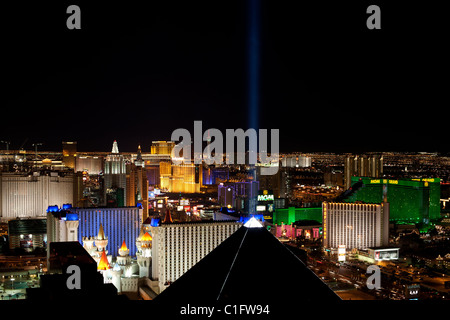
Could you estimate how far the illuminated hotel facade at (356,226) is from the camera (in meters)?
15.0

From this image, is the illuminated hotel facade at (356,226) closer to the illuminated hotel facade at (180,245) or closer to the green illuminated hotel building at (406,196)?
the green illuminated hotel building at (406,196)

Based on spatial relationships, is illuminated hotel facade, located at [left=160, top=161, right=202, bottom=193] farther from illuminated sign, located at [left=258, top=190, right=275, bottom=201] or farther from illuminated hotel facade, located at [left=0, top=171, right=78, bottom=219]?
illuminated sign, located at [left=258, top=190, right=275, bottom=201]

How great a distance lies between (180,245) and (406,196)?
1206 centimetres

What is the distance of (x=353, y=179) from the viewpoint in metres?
20.7

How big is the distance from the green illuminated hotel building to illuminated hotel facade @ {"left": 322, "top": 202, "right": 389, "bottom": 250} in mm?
3181

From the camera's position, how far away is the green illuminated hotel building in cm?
1906

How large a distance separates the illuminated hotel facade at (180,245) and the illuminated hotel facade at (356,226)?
18.1 feet

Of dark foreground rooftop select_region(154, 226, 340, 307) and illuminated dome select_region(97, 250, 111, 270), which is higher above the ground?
dark foreground rooftop select_region(154, 226, 340, 307)

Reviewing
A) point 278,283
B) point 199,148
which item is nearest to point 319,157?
point 199,148

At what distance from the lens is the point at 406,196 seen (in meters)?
19.5

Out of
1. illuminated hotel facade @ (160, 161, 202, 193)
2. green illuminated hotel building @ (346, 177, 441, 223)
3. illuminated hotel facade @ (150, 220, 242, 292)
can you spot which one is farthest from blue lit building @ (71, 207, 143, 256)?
illuminated hotel facade @ (160, 161, 202, 193)

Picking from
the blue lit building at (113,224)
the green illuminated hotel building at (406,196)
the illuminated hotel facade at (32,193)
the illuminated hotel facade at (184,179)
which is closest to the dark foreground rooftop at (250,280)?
the blue lit building at (113,224)

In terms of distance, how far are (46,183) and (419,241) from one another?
1501 centimetres
